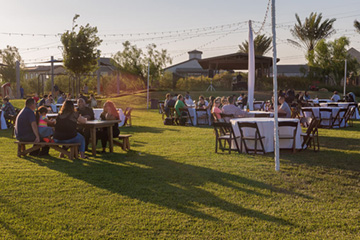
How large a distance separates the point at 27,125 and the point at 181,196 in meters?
4.57

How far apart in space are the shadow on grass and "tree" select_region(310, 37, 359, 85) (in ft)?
123

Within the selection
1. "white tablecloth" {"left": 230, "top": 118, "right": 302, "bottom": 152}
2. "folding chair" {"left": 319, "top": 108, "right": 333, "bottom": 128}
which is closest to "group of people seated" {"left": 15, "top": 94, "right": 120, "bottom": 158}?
"white tablecloth" {"left": 230, "top": 118, "right": 302, "bottom": 152}

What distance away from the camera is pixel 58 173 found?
23.4 ft

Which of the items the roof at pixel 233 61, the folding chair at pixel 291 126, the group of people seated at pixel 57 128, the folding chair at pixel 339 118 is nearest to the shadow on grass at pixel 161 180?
the group of people seated at pixel 57 128

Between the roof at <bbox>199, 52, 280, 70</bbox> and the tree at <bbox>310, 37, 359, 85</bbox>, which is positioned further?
the tree at <bbox>310, 37, 359, 85</bbox>

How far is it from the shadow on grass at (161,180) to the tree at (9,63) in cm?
4312

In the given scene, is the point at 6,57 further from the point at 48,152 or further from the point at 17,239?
the point at 17,239

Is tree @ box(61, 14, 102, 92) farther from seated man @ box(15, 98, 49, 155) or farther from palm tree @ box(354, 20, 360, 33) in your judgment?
palm tree @ box(354, 20, 360, 33)

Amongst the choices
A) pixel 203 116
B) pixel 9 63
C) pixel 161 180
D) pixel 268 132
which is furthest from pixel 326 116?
pixel 9 63

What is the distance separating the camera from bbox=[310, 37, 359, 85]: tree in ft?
138

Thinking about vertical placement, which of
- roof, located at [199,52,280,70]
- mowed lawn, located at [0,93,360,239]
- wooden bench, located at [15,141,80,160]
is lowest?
mowed lawn, located at [0,93,360,239]

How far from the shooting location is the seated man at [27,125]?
8.46 meters

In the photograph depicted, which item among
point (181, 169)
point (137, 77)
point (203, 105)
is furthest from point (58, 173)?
point (137, 77)

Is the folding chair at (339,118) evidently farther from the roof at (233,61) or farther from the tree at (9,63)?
the tree at (9,63)
